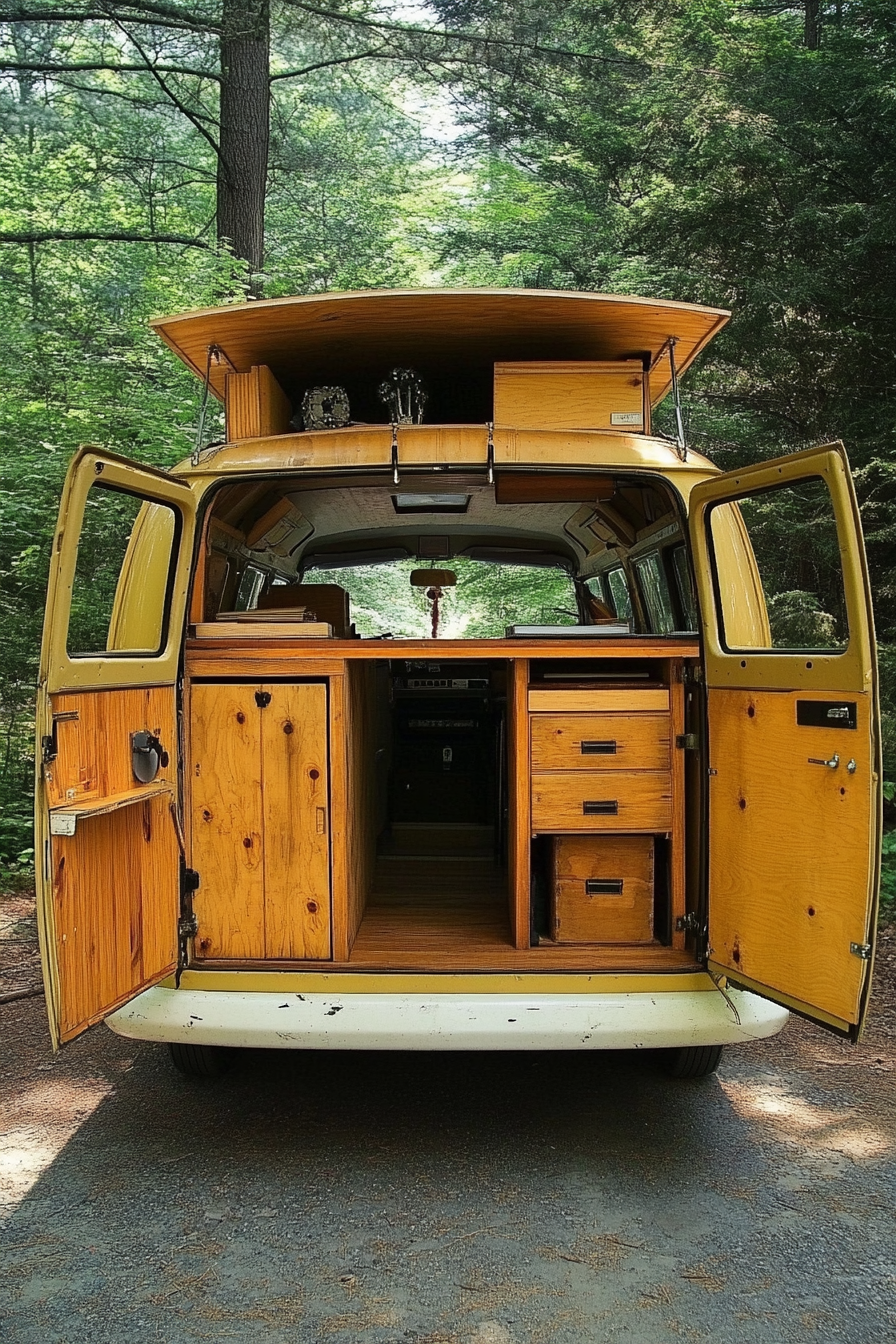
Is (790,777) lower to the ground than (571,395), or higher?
lower

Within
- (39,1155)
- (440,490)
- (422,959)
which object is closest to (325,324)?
(440,490)

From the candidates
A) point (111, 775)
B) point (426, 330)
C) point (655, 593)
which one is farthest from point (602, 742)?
point (426, 330)

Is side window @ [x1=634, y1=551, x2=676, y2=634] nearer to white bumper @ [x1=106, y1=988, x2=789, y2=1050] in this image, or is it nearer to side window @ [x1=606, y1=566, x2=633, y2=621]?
side window @ [x1=606, y1=566, x2=633, y2=621]

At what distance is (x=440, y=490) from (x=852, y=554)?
88.6 inches

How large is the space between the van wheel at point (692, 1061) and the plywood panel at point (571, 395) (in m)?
2.07

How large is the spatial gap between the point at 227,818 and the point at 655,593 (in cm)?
210

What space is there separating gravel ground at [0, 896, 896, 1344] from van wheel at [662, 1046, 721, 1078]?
7cm

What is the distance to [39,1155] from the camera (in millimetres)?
2840

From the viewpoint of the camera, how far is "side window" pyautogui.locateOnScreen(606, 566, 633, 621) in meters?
4.60

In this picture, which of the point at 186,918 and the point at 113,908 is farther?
the point at 186,918

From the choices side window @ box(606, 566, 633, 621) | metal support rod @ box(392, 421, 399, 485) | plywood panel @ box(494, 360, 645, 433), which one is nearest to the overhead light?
side window @ box(606, 566, 633, 621)

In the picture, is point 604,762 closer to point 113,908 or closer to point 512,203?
point 113,908

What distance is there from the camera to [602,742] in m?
3.04

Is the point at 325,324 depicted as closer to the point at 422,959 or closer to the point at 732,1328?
the point at 422,959
